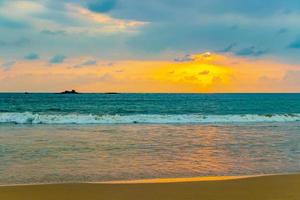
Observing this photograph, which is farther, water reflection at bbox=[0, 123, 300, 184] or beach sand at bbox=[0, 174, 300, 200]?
water reflection at bbox=[0, 123, 300, 184]

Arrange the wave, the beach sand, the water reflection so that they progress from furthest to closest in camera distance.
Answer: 1. the wave
2. the water reflection
3. the beach sand

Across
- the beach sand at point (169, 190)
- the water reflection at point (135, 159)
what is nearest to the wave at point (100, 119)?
the water reflection at point (135, 159)

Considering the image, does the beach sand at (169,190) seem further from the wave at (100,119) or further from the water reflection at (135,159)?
the wave at (100,119)

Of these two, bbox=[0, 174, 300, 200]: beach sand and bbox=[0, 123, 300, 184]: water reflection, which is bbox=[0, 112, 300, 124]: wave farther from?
bbox=[0, 174, 300, 200]: beach sand

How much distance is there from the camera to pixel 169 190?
7.05 meters

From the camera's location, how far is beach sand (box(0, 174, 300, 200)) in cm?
660

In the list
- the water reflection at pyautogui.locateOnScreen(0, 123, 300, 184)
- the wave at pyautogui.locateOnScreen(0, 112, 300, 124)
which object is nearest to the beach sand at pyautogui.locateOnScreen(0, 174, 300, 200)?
the water reflection at pyautogui.locateOnScreen(0, 123, 300, 184)

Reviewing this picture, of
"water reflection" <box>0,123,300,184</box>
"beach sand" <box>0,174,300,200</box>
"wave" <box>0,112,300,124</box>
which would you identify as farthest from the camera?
"wave" <box>0,112,300,124</box>

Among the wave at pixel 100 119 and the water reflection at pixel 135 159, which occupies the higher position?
the wave at pixel 100 119

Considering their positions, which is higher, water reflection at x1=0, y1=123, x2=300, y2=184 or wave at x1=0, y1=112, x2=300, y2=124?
wave at x1=0, y1=112, x2=300, y2=124

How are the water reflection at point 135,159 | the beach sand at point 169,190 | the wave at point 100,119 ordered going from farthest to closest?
the wave at point 100,119 < the water reflection at point 135,159 < the beach sand at point 169,190

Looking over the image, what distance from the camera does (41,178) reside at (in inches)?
326

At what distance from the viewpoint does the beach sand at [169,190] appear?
6602 mm

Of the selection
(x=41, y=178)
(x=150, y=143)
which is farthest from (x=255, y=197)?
(x=150, y=143)
